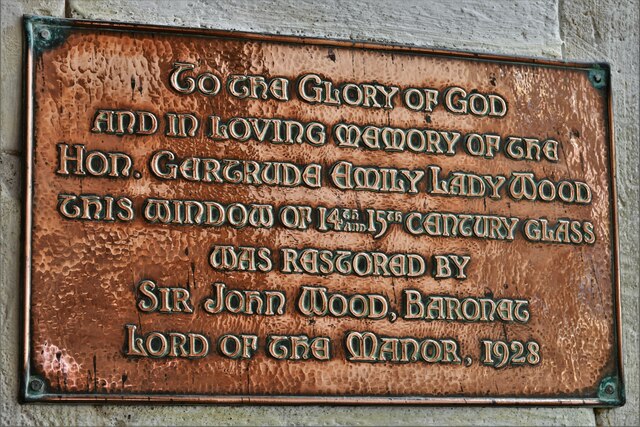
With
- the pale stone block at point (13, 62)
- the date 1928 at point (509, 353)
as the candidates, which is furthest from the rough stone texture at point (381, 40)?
the date 1928 at point (509, 353)

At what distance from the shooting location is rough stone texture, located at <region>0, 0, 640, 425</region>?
327cm

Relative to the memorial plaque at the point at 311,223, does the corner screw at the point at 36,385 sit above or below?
below

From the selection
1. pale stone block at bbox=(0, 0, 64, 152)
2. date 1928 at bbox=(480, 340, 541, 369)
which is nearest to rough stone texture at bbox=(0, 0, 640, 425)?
pale stone block at bbox=(0, 0, 64, 152)

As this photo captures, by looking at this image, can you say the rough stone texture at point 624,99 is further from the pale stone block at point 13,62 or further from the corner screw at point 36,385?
the corner screw at point 36,385

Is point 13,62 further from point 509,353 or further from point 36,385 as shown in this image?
point 509,353

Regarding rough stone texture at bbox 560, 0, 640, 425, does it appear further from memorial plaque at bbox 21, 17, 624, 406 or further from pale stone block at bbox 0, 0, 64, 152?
pale stone block at bbox 0, 0, 64, 152

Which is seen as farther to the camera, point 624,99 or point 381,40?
point 624,99

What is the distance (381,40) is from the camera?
3.68 m

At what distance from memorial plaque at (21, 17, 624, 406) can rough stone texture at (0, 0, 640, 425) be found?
0.06 m

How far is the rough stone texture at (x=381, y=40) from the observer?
3.27 metres

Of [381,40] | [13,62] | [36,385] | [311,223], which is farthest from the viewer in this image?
A: [381,40]

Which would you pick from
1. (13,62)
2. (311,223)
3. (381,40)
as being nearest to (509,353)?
(311,223)

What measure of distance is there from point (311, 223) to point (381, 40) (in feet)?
2.18

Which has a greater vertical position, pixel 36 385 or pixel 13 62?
pixel 13 62
